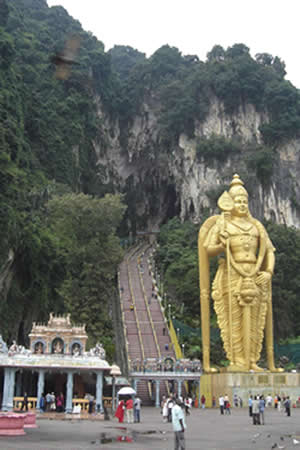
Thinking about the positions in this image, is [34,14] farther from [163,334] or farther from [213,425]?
[213,425]

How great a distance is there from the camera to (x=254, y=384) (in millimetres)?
19625

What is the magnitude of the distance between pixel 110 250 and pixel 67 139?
51.2 feet

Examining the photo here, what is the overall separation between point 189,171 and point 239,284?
24.2 meters

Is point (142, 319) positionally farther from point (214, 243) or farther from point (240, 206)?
point (240, 206)

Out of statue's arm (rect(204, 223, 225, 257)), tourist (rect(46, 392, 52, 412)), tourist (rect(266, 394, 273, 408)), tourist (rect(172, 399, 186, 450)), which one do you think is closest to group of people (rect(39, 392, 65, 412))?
tourist (rect(46, 392, 52, 412))

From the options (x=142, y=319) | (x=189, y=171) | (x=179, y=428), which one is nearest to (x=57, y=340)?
(x=179, y=428)

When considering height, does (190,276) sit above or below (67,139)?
below

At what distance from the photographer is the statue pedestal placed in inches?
769

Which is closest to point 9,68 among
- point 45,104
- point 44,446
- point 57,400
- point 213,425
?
point 45,104

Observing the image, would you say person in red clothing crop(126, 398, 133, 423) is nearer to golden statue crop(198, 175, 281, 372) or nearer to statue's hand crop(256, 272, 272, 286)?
golden statue crop(198, 175, 281, 372)

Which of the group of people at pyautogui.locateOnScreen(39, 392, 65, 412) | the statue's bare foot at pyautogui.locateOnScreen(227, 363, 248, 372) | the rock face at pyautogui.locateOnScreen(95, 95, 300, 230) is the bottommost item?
the group of people at pyautogui.locateOnScreen(39, 392, 65, 412)

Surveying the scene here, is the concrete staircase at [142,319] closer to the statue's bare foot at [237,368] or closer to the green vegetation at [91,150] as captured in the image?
the green vegetation at [91,150]

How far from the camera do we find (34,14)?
58531mm

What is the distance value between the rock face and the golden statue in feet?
57.8
